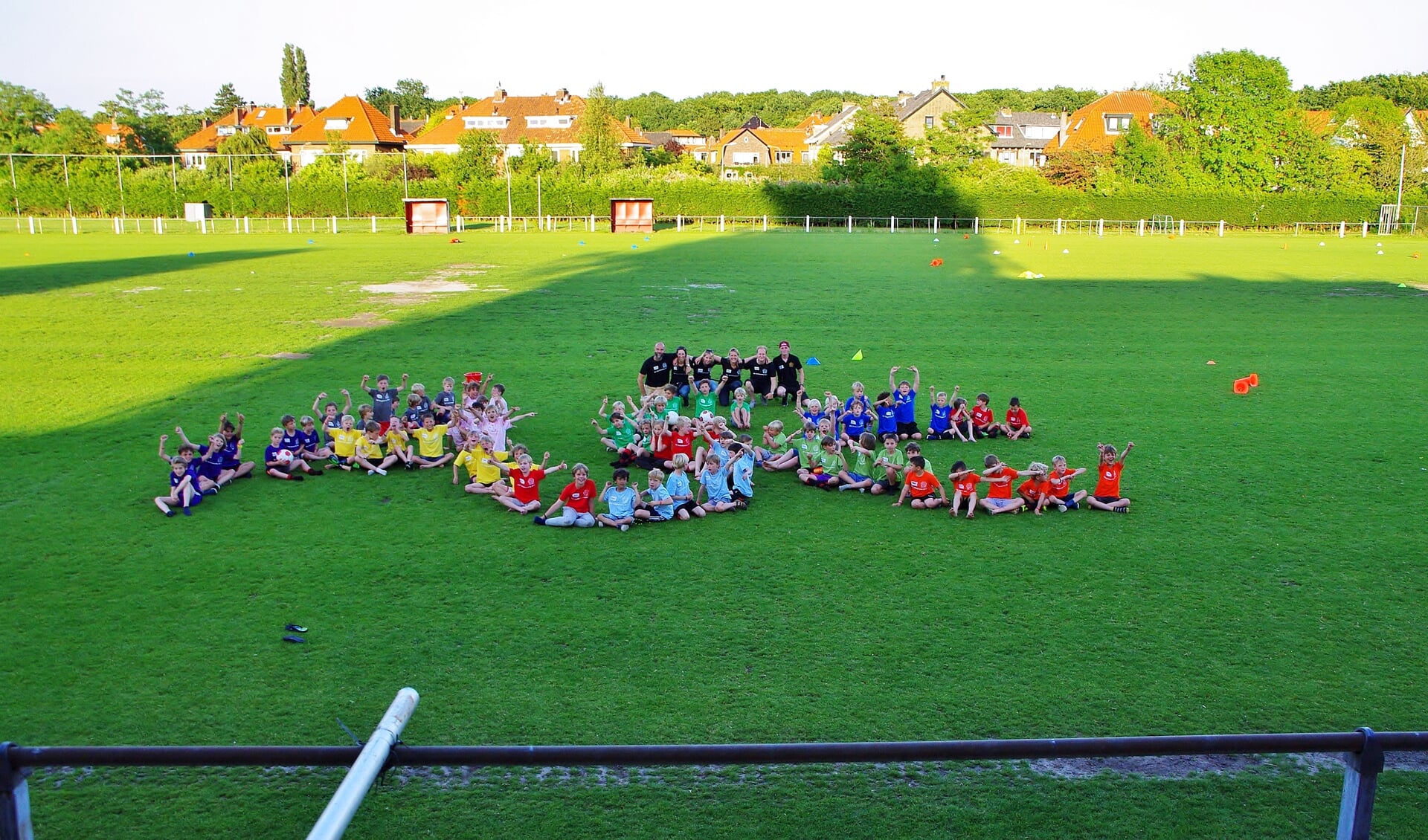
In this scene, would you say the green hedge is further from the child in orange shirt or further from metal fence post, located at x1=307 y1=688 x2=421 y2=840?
metal fence post, located at x1=307 y1=688 x2=421 y2=840

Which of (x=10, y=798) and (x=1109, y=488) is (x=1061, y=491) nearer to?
(x=1109, y=488)

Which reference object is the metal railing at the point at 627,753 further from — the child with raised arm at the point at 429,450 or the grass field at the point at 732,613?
the child with raised arm at the point at 429,450

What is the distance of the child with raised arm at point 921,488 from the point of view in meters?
11.3

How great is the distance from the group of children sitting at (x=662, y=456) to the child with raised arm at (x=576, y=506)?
0.05 feet

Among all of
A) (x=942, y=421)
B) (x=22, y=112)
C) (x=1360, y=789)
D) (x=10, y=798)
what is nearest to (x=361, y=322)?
(x=942, y=421)

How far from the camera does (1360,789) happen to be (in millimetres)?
3170

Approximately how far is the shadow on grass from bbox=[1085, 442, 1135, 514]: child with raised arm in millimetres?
28306

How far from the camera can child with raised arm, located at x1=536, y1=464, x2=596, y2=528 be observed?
35.1 ft

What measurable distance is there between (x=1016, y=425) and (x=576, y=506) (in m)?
6.48

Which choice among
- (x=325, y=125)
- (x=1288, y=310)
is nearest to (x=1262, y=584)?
(x=1288, y=310)

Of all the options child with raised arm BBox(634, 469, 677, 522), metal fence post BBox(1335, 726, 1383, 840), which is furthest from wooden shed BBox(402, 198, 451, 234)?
metal fence post BBox(1335, 726, 1383, 840)

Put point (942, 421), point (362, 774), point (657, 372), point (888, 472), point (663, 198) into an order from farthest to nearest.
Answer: point (663, 198) < point (657, 372) < point (942, 421) < point (888, 472) < point (362, 774)

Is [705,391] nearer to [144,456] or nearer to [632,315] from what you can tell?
[144,456]

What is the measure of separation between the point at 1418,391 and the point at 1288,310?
10117 millimetres
